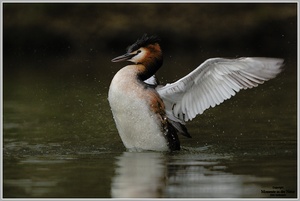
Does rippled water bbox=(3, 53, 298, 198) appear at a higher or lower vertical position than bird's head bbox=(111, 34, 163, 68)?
lower

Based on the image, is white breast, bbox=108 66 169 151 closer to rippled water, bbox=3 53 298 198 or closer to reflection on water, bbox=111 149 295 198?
rippled water, bbox=3 53 298 198

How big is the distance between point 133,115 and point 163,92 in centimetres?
56

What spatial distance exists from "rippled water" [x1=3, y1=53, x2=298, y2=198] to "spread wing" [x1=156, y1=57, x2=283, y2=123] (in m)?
0.54

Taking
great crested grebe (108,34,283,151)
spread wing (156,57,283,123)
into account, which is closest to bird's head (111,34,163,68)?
great crested grebe (108,34,283,151)

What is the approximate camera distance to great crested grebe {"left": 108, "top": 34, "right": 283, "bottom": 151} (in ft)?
38.4

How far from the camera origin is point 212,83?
11.9m

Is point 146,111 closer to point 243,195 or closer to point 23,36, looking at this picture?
point 243,195

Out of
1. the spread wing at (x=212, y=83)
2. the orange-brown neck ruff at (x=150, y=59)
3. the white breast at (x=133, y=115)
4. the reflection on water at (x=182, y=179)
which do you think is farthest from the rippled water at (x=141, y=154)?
the orange-brown neck ruff at (x=150, y=59)

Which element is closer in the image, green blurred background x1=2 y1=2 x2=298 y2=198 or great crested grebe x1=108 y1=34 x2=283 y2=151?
green blurred background x1=2 y1=2 x2=298 y2=198

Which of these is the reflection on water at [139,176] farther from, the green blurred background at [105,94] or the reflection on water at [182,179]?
the green blurred background at [105,94]

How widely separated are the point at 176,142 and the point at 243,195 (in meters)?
2.93

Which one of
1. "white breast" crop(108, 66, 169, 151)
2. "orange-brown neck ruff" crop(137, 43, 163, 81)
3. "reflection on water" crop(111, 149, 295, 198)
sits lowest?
"reflection on water" crop(111, 149, 295, 198)

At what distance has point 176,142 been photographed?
12.0 meters

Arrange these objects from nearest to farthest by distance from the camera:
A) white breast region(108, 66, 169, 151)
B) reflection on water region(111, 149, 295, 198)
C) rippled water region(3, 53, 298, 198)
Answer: reflection on water region(111, 149, 295, 198), rippled water region(3, 53, 298, 198), white breast region(108, 66, 169, 151)
